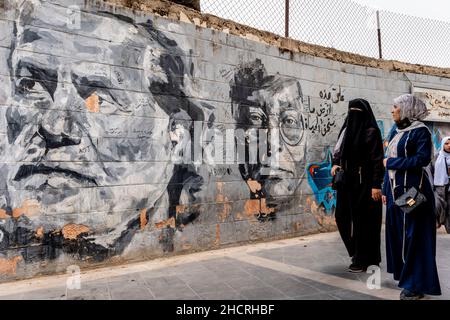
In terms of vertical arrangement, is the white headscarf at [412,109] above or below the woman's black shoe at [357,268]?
above

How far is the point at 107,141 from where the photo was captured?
14.7ft

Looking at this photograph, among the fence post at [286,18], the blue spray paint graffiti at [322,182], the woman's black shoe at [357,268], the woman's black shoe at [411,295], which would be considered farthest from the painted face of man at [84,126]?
the woman's black shoe at [411,295]

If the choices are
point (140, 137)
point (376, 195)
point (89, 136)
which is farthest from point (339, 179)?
point (89, 136)

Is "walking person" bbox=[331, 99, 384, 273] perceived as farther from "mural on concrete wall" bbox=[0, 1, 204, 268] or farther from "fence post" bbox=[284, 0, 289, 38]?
"fence post" bbox=[284, 0, 289, 38]

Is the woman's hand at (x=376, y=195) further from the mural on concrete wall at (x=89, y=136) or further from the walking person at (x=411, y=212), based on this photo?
the mural on concrete wall at (x=89, y=136)

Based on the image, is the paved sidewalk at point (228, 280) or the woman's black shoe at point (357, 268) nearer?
the paved sidewalk at point (228, 280)

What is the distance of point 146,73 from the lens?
4801 mm

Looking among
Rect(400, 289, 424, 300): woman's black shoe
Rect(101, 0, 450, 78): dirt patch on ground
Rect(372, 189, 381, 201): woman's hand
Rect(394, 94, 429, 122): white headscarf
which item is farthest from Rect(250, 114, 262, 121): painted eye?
Rect(400, 289, 424, 300): woman's black shoe

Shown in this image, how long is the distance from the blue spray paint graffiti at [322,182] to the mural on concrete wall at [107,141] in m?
1.01

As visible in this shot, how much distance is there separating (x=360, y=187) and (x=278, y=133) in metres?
2.28

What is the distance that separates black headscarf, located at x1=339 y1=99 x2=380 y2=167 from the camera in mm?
4102

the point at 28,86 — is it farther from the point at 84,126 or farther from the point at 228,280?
the point at 228,280

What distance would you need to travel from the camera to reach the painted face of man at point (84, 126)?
3959 mm

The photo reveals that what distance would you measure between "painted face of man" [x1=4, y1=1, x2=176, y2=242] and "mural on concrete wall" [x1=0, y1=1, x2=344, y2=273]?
0.01 metres
